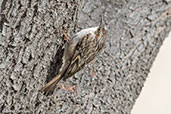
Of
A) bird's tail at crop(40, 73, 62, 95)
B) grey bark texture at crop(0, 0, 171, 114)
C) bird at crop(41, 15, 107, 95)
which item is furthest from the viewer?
bird at crop(41, 15, 107, 95)

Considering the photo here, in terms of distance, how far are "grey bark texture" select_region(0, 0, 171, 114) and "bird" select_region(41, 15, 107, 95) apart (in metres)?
0.05

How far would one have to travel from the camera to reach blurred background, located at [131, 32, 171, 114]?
6.20 metres

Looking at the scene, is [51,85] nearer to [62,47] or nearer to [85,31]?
[62,47]

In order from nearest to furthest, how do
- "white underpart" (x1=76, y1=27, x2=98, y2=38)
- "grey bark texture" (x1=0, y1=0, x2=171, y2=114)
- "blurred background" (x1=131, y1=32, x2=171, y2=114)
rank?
"grey bark texture" (x1=0, y1=0, x2=171, y2=114) < "white underpart" (x1=76, y1=27, x2=98, y2=38) < "blurred background" (x1=131, y1=32, x2=171, y2=114)

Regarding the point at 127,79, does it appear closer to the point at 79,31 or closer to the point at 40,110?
the point at 79,31

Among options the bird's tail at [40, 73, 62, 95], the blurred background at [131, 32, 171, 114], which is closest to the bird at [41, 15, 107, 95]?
the bird's tail at [40, 73, 62, 95]

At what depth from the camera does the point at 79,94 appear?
2875 millimetres

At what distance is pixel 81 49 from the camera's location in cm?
321

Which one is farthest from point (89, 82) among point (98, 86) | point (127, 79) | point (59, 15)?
point (59, 15)

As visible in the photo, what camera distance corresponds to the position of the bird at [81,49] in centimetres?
273

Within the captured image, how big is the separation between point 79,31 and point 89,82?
378 mm

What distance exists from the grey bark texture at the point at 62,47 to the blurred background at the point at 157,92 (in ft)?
9.99

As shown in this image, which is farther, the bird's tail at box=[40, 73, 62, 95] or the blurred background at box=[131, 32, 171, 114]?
the blurred background at box=[131, 32, 171, 114]

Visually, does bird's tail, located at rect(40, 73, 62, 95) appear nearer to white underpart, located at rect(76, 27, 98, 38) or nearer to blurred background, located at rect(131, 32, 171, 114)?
white underpart, located at rect(76, 27, 98, 38)
